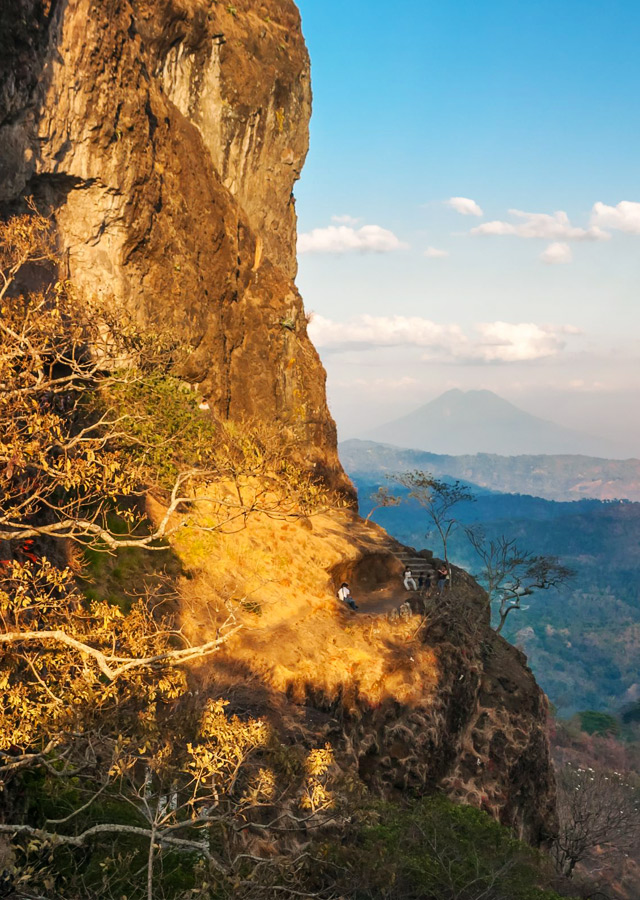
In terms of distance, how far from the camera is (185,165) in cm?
3744

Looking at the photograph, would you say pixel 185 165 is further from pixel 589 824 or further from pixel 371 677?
pixel 589 824

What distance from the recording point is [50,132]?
27.8 meters

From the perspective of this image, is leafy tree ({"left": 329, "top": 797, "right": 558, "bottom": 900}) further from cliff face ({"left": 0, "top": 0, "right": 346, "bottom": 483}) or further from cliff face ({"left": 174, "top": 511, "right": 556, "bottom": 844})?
cliff face ({"left": 0, "top": 0, "right": 346, "bottom": 483})

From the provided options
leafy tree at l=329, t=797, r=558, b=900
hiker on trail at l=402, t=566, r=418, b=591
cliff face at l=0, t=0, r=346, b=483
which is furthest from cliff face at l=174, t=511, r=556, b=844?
cliff face at l=0, t=0, r=346, b=483

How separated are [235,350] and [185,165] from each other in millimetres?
10721

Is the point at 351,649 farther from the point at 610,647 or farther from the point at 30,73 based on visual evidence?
the point at 610,647

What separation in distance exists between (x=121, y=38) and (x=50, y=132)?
636 centimetres

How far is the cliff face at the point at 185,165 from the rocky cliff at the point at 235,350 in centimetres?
10

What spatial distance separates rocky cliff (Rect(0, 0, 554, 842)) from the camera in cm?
2544

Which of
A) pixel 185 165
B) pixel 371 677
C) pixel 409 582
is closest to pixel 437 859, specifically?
pixel 371 677

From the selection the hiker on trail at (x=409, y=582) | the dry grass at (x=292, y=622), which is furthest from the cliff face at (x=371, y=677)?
the hiker on trail at (x=409, y=582)

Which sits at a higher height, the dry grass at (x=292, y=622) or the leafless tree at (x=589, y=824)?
the dry grass at (x=292, y=622)

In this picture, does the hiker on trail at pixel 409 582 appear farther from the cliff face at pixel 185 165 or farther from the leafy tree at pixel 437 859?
the leafy tree at pixel 437 859

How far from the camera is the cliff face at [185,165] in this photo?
27.6 meters
